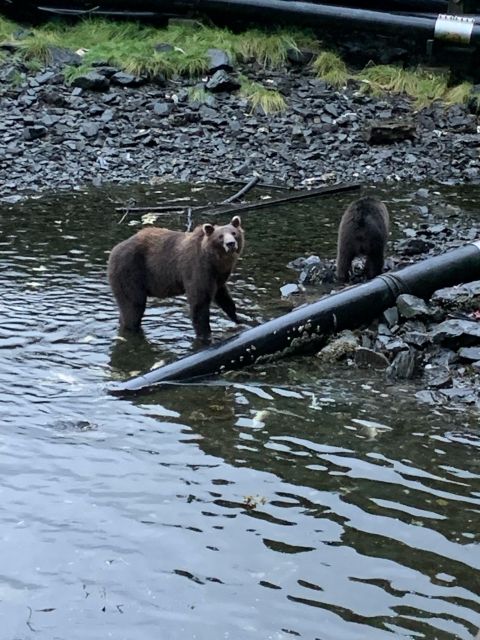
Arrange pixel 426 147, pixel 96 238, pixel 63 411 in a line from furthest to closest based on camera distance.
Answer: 1. pixel 426 147
2. pixel 96 238
3. pixel 63 411

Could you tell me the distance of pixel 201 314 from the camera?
9969mm

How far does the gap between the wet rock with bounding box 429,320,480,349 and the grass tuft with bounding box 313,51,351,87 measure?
1344 centimetres

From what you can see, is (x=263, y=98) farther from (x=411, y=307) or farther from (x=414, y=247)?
(x=411, y=307)

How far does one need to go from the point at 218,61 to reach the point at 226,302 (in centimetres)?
1267

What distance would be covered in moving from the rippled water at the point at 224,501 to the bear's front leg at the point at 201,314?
0.25m

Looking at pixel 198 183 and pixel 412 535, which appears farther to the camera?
pixel 198 183

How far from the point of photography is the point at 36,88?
68.9 ft

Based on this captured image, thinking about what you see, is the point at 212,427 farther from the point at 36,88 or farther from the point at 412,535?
the point at 36,88

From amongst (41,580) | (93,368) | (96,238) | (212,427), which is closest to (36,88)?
(96,238)

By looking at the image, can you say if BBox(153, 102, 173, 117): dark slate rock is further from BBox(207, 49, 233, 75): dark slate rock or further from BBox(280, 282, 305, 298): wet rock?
BBox(280, 282, 305, 298): wet rock

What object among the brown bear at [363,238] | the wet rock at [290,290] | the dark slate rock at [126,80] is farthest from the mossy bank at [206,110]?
the wet rock at [290,290]

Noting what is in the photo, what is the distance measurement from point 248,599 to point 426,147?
49.1 ft

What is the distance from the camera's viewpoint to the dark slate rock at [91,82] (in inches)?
827

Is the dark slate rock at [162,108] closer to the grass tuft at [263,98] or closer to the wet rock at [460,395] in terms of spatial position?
the grass tuft at [263,98]
